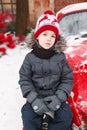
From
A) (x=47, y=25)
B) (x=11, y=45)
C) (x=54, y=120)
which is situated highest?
(x=47, y=25)

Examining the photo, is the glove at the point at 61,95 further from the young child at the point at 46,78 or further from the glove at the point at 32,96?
the glove at the point at 32,96

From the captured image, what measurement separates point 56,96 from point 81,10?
194 cm

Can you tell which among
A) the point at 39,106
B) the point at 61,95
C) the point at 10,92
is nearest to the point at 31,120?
the point at 39,106

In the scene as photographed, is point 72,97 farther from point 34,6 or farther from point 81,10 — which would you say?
point 34,6

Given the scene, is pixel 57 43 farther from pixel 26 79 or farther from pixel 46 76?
pixel 26 79

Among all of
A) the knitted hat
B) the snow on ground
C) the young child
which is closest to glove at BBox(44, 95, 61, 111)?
the young child

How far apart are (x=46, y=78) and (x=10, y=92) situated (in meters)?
1.89

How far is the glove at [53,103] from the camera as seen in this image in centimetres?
401

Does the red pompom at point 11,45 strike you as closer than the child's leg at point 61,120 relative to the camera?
No

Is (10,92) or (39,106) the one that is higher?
(39,106)

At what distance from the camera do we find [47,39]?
4.05 m

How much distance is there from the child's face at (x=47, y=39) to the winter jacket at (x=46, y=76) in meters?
0.13

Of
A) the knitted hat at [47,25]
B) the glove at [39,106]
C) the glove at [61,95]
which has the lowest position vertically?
the glove at [39,106]

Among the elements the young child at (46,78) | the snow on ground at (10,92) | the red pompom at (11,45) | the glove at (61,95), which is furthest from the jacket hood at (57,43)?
the red pompom at (11,45)
